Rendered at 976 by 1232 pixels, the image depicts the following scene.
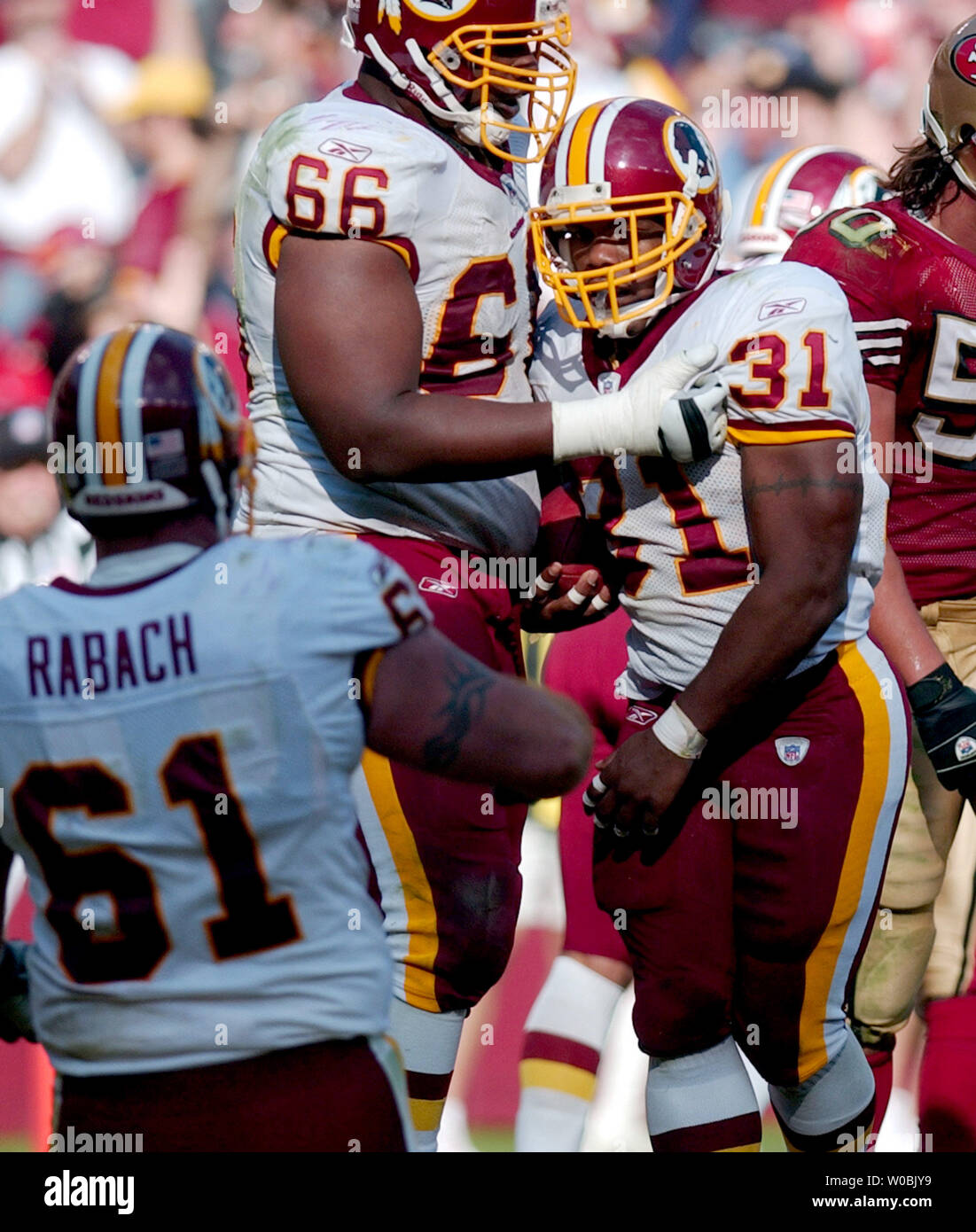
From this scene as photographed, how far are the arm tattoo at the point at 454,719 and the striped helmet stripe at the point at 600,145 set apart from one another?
1039mm

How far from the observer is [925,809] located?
131 inches

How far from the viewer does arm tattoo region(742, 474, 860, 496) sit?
8.18 feet

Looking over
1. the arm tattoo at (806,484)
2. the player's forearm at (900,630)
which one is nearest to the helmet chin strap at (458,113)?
the arm tattoo at (806,484)

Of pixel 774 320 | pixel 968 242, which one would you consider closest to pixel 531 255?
pixel 774 320

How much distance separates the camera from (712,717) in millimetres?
2568

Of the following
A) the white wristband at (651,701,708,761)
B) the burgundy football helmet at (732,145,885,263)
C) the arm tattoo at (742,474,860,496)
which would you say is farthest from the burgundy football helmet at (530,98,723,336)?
the burgundy football helmet at (732,145,885,263)

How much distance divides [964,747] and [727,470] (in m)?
0.74

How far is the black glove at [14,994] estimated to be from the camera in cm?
217

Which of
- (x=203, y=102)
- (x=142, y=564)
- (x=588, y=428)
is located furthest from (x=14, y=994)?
(x=203, y=102)

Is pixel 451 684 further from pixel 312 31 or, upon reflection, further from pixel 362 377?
pixel 312 31

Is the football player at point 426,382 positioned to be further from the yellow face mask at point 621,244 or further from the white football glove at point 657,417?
the yellow face mask at point 621,244

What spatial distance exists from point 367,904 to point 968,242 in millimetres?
1861

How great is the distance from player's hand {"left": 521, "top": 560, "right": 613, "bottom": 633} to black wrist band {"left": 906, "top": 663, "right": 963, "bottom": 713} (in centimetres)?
58

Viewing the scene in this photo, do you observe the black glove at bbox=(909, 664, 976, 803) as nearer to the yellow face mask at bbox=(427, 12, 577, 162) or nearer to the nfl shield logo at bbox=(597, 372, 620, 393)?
the nfl shield logo at bbox=(597, 372, 620, 393)
